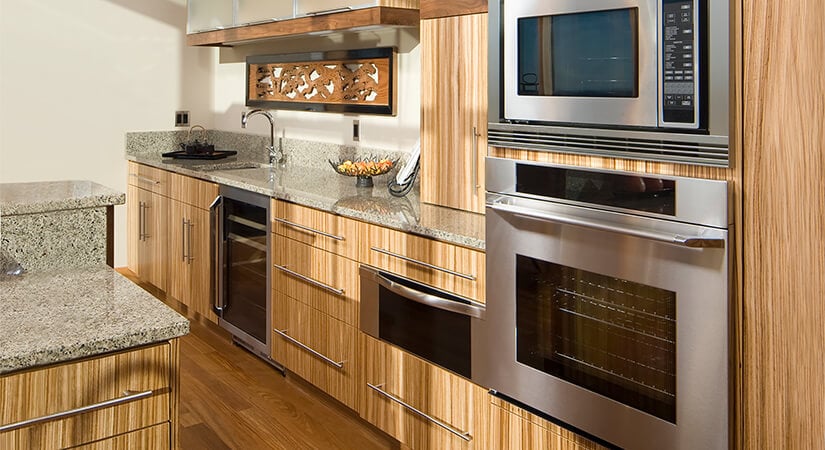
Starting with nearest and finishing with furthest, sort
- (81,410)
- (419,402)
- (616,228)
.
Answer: (81,410)
(616,228)
(419,402)

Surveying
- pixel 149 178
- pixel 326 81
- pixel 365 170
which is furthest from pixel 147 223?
pixel 365 170

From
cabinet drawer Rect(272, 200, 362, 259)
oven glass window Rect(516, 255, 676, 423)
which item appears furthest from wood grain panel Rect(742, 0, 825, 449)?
cabinet drawer Rect(272, 200, 362, 259)

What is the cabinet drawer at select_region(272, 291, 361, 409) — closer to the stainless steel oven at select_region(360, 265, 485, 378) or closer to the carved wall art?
the stainless steel oven at select_region(360, 265, 485, 378)

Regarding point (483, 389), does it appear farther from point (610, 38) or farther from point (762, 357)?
point (610, 38)

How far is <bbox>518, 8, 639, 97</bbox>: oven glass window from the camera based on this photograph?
6.03 feet

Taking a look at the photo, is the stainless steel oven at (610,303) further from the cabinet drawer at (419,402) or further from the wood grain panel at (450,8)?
the wood grain panel at (450,8)

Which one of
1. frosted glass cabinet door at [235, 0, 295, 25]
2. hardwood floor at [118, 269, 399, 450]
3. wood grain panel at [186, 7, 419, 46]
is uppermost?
frosted glass cabinet door at [235, 0, 295, 25]

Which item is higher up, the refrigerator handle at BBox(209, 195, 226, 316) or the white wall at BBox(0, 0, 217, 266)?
the white wall at BBox(0, 0, 217, 266)

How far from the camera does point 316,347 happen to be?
3055 mm

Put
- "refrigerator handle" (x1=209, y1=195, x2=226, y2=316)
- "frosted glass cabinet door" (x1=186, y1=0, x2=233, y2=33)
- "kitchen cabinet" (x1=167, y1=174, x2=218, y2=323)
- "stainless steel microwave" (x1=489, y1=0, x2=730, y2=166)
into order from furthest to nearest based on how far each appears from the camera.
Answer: "frosted glass cabinet door" (x1=186, y1=0, x2=233, y2=33) → "kitchen cabinet" (x1=167, y1=174, x2=218, y2=323) → "refrigerator handle" (x1=209, y1=195, x2=226, y2=316) → "stainless steel microwave" (x1=489, y1=0, x2=730, y2=166)

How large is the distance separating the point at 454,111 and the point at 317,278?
0.89 m

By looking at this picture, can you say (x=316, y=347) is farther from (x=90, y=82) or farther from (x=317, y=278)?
(x=90, y=82)

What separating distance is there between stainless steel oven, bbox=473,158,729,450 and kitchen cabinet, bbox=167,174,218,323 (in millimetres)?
2081

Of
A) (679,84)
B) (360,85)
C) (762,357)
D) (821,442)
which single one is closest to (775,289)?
(762,357)
